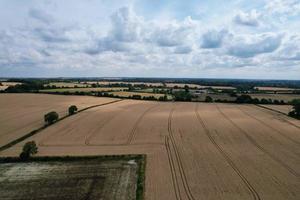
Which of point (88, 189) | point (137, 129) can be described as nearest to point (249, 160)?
point (88, 189)

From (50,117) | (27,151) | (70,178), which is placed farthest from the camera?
(50,117)

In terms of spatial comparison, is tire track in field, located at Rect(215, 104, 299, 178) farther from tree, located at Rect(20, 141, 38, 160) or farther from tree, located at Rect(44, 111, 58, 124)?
tree, located at Rect(44, 111, 58, 124)

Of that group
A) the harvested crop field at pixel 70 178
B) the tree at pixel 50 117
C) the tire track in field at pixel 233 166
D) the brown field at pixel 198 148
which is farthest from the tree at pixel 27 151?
the tire track in field at pixel 233 166

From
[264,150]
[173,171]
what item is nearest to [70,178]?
[173,171]

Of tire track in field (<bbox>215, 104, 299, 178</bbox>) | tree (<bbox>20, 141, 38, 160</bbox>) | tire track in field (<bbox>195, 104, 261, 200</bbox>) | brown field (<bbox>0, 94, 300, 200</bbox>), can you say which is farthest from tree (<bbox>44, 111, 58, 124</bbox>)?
tire track in field (<bbox>215, 104, 299, 178</bbox>)

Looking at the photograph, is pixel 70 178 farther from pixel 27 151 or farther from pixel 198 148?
pixel 198 148

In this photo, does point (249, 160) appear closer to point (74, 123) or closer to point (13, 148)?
point (13, 148)
